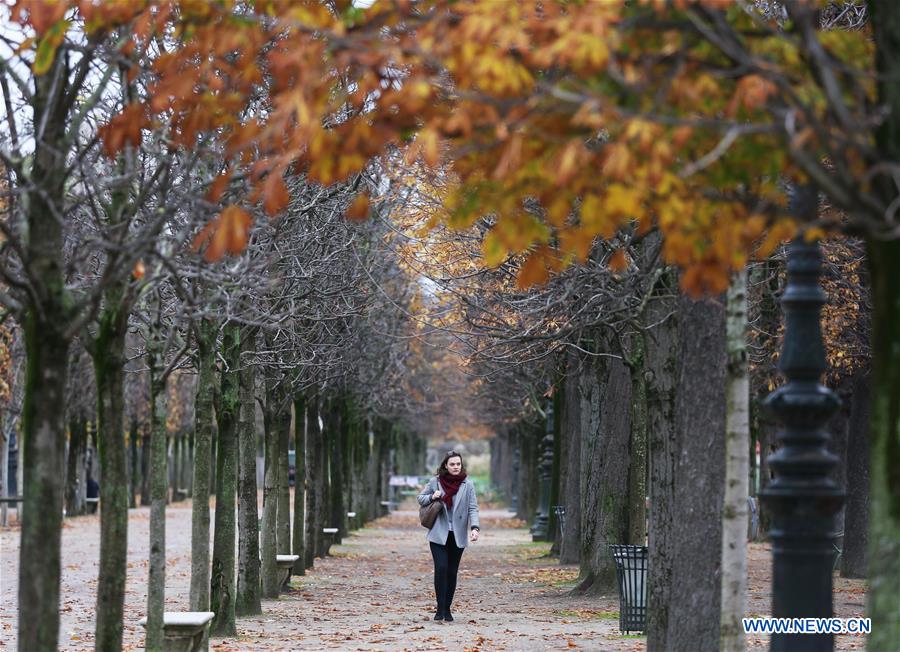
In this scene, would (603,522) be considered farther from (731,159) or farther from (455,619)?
(731,159)

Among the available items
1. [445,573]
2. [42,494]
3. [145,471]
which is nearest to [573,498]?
[445,573]

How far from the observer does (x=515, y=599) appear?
22078mm

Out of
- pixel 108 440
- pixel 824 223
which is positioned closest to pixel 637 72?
pixel 824 223

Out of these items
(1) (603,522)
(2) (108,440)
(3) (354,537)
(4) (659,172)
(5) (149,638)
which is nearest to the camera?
(4) (659,172)

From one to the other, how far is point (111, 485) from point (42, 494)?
1.76m

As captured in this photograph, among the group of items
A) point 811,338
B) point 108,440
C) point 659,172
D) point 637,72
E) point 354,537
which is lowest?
point 354,537

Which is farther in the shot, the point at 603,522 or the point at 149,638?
the point at 603,522

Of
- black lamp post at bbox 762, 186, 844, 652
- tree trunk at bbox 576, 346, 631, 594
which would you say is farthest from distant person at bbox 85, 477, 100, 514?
black lamp post at bbox 762, 186, 844, 652

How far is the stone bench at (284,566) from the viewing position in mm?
21531

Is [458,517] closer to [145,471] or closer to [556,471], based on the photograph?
[556,471]

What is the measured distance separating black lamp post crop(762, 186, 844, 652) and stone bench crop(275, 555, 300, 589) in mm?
14284

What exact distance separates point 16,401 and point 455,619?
2866 cm

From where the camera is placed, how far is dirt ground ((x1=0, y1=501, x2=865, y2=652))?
15555mm

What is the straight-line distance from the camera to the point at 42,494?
8.11 m
